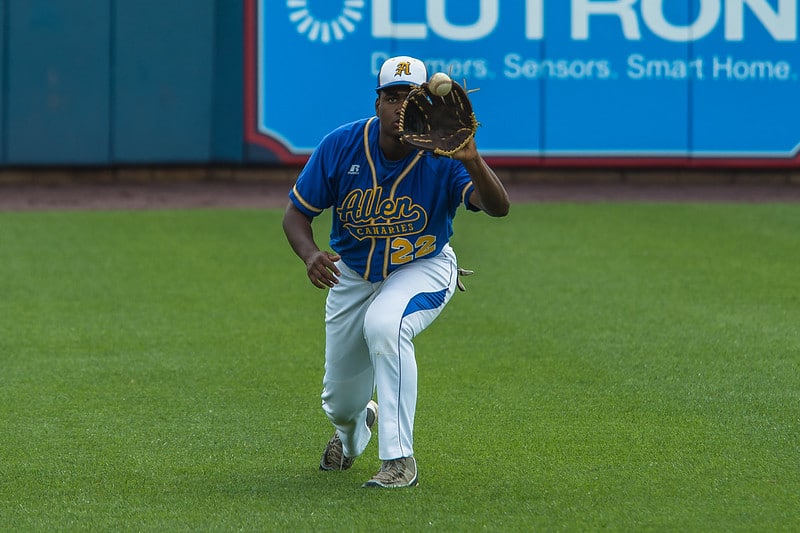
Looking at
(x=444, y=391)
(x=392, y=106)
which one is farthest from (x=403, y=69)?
(x=444, y=391)

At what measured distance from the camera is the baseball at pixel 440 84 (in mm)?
4723

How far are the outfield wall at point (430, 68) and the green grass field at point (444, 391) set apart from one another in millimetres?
4680

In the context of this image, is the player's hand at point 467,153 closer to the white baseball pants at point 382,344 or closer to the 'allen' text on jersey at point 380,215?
the 'allen' text on jersey at point 380,215

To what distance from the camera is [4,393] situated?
6.94 metres

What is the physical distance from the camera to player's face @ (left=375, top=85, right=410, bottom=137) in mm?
4980

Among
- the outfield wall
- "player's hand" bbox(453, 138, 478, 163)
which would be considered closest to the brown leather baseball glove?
"player's hand" bbox(453, 138, 478, 163)

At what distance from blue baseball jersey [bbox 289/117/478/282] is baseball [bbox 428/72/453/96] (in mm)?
411

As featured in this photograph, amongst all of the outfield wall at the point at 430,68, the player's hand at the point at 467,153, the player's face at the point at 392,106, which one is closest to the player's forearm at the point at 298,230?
the player's face at the point at 392,106

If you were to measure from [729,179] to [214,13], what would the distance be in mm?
7421

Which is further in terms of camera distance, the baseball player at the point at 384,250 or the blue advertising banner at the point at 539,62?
the blue advertising banner at the point at 539,62

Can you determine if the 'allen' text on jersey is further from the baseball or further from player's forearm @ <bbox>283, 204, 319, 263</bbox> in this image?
the baseball

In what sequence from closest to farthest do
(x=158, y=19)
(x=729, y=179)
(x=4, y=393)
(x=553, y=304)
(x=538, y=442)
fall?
1. (x=538, y=442)
2. (x=4, y=393)
3. (x=553, y=304)
4. (x=158, y=19)
5. (x=729, y=179)

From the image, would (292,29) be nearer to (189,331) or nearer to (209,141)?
(209,141)

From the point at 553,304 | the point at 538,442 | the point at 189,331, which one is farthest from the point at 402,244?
the point at 553,304
